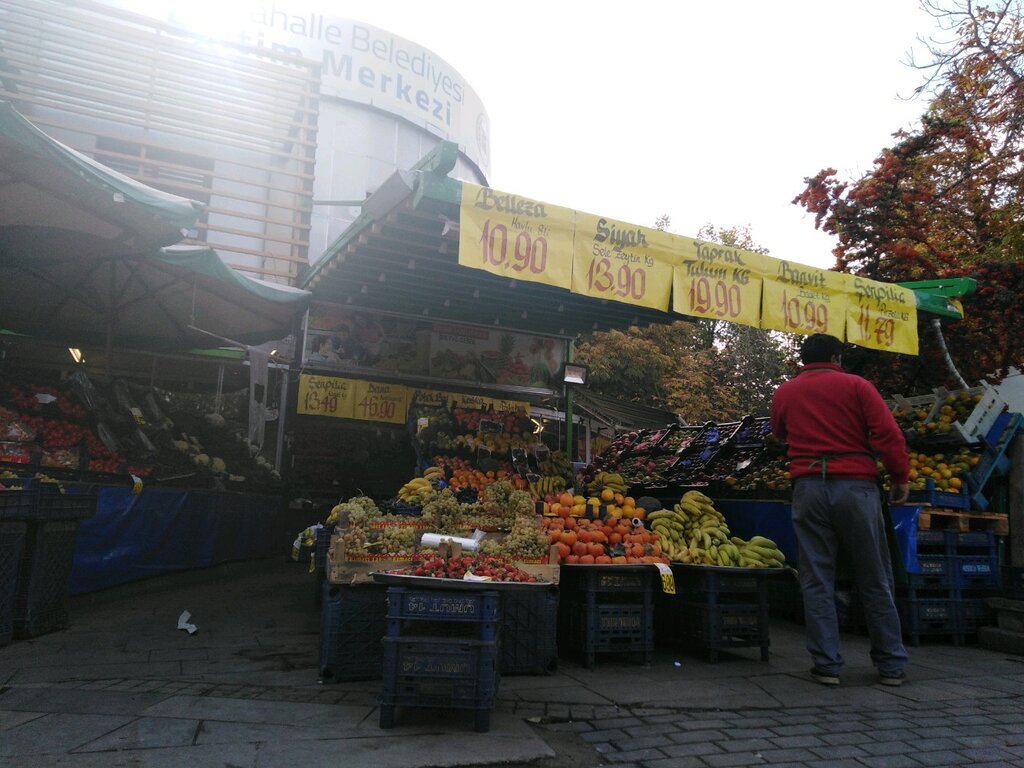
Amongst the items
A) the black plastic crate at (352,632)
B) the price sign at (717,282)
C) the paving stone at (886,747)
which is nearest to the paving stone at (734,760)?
the paving stone at (886,747)

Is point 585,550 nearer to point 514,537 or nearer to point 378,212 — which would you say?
point 514,537

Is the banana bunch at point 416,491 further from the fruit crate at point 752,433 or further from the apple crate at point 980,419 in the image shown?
the apple crate at point 980,419

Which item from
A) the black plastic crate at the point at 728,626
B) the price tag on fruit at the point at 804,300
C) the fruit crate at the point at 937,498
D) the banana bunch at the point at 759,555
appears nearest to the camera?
the black plastic crate at the point at 728,626

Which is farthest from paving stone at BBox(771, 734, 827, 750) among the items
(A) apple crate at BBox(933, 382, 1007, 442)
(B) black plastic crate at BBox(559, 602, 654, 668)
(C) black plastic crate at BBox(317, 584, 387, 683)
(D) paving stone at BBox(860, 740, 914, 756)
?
(A) apple crate at BBox(933, 382, 1007, 442)

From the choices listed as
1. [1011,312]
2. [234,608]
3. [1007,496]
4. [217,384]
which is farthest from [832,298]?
[217,384]

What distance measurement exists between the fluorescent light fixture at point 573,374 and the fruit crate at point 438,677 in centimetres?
719

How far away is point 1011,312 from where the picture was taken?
9578mm

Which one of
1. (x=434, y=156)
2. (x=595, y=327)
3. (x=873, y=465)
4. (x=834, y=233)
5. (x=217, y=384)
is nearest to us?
(x=873, y=465)

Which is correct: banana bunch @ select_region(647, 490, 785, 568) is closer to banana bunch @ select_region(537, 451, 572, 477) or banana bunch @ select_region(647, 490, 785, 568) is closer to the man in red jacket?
the man in red jacket

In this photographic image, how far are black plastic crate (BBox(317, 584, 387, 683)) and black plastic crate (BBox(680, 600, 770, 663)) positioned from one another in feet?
8.02

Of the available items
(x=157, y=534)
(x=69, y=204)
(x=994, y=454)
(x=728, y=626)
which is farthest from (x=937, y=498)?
(x=69, y=204)

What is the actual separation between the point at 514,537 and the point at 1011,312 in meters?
8.45

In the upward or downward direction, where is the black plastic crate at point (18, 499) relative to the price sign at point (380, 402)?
downward

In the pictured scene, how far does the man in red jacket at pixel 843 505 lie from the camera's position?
15.5 ft
